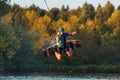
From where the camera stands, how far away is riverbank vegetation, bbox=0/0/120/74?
308 feet

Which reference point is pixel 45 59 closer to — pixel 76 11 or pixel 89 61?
pixel 89 61

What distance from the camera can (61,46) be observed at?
113 feet

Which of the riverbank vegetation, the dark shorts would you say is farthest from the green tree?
the dark shorts

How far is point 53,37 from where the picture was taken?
9556 centimetres

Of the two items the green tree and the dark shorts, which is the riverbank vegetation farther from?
the dark shorts

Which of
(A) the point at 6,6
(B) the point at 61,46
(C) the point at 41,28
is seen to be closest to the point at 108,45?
(C) the point at 41,28

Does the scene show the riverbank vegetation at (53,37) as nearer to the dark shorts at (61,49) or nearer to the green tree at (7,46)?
the green tree at (7,46)

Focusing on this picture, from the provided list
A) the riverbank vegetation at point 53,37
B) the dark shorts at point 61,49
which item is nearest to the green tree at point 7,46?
the riverbank vegetation at point 53,37

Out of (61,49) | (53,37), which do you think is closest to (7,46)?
(53,37)

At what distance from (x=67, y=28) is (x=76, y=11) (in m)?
21.7

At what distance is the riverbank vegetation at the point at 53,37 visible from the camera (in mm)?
93938

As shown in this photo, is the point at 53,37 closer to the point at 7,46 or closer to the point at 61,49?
the point at 7,46

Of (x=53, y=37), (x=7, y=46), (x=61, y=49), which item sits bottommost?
(x=7, y=46)

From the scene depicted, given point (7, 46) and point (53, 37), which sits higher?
point (53, 37)
